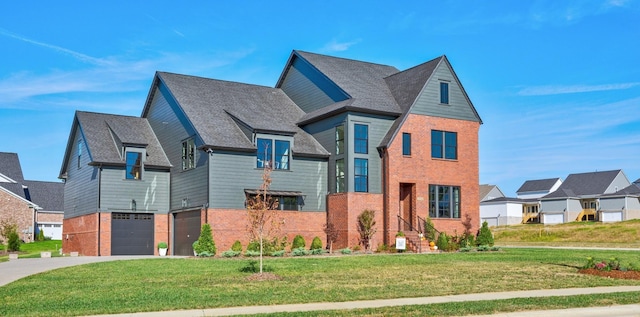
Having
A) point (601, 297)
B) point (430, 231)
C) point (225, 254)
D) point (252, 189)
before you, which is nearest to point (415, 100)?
point (430, 231)

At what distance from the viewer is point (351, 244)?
37094mm

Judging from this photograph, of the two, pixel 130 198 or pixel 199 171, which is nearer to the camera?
pixel 199 171

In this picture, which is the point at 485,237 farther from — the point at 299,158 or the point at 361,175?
the point at 299,158

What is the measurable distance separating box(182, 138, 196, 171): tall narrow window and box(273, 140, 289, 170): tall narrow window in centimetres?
476

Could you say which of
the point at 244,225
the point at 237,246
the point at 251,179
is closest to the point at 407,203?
the point at 251,179

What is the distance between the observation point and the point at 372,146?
126ft

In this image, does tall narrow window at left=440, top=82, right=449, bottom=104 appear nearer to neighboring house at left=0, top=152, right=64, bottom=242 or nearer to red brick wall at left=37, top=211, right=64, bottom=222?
neighboring house at left=0, top=152, right=64, bottom=242

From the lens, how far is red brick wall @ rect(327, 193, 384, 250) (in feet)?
122

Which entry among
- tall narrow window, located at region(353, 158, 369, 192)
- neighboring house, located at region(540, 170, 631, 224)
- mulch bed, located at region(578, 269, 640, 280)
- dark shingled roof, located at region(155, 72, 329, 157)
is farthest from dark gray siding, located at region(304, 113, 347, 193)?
neighboring house, located at region(540, 170, 631, 224)

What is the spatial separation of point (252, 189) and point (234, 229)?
8.10 ft

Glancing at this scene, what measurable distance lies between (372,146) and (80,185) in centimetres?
1914

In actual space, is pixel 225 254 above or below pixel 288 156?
below

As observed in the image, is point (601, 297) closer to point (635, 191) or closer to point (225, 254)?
point (225, 254)

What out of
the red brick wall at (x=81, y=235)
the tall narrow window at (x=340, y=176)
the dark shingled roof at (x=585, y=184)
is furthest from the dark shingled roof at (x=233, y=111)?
the dark shingled roof at (x=585, y=184)
